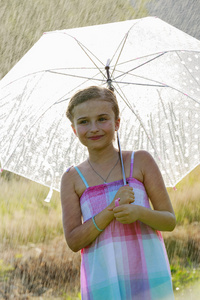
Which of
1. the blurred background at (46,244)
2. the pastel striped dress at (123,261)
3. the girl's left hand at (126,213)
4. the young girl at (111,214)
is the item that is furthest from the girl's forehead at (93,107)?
the blurred background at (46,244)

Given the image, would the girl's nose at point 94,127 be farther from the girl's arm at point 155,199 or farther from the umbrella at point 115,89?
the umbrella at point 115,89

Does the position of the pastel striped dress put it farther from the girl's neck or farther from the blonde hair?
the blonde hair

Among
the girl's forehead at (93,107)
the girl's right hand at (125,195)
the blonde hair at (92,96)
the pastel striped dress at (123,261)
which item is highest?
the blonde hair at (92,96)

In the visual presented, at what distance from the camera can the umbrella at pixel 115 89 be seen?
221cm

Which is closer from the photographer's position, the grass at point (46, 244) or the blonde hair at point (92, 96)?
the blonde hair at point (92, 96)

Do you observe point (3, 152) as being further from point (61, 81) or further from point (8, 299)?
point (8, 299)

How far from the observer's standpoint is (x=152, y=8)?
7949 millimetres

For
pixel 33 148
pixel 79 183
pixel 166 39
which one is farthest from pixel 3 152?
pixel 166 39

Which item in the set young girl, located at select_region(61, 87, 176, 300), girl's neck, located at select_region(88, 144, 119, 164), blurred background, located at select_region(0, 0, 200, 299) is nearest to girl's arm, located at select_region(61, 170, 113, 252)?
young girl, located at select_region(61, 87, 176, 300)

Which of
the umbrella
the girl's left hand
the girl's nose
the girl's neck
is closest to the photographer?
the girl's left hand

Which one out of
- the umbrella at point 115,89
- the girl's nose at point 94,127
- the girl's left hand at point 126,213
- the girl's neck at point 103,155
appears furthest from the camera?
the umbrella at point 115,89

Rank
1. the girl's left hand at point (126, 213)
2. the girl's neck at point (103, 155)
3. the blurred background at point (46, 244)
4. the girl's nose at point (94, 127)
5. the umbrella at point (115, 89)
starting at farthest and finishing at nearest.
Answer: the blurred background at point (46, 244), the umbrella at point (115, 89), the girl's neck at point (103, 155), the girl's nose at point (94, 127), the girl's left hand at point (126, 213)

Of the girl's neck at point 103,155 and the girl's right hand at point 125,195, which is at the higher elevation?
the girl's neck at point 103,155

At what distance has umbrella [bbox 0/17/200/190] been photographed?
2209 mm
